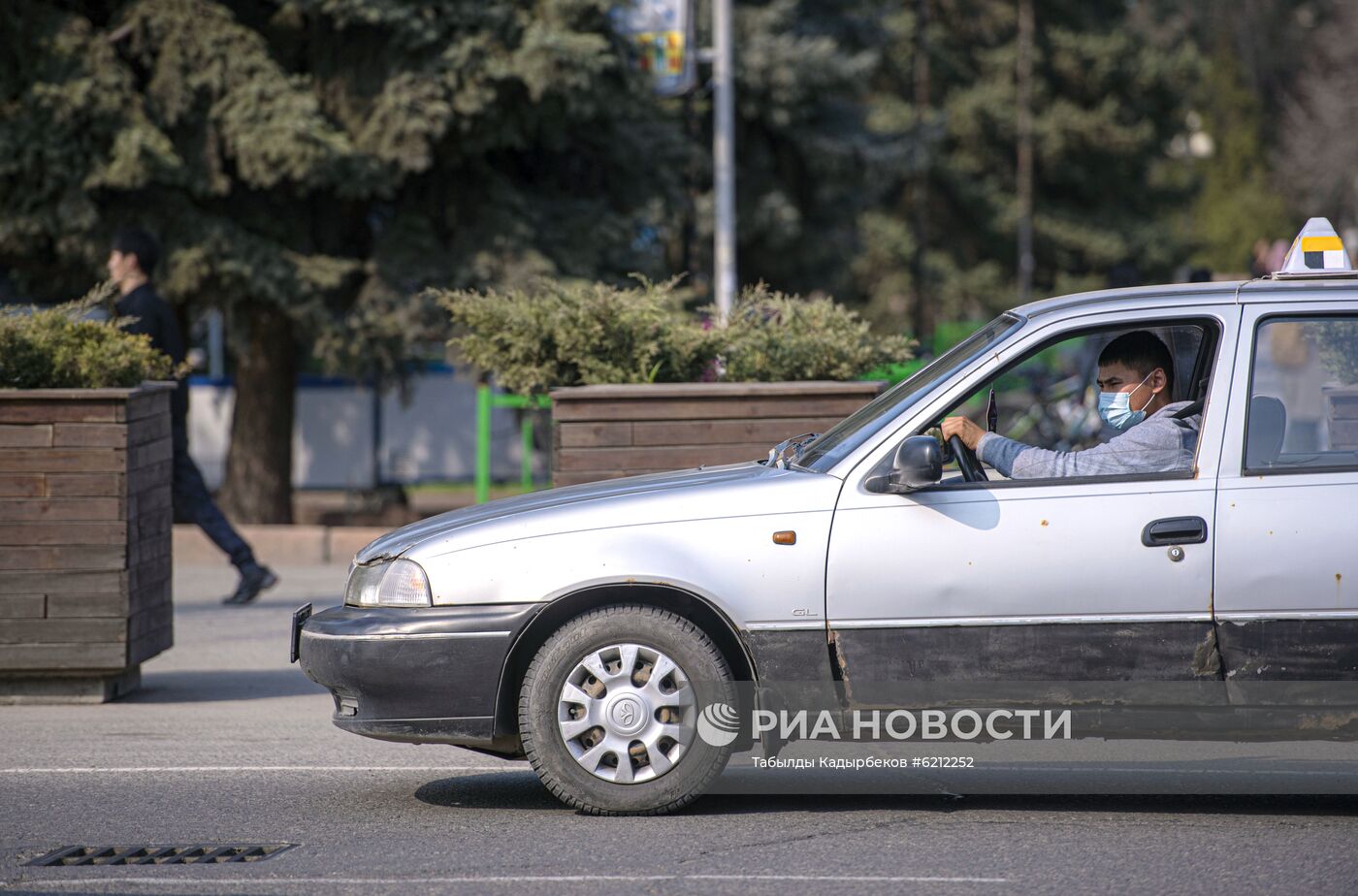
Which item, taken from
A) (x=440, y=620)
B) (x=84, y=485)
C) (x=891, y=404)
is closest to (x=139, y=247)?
(x=84, y=485)

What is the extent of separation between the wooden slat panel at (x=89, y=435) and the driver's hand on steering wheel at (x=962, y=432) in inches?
151

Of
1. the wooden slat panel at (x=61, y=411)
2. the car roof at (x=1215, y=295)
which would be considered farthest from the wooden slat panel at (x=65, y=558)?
the car roof at (x=1215, y=295)

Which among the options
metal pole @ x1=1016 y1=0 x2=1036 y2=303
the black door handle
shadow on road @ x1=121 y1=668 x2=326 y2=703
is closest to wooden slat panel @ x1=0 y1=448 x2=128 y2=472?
shadow on road @ x1=121 y1=668 x2=326 y2=703

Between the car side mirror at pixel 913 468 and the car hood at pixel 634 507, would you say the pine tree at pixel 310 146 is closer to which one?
the car hood at pixel 634 507

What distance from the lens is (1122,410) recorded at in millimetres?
5875

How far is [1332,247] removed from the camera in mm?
5750

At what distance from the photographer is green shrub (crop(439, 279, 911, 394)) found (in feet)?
26.9

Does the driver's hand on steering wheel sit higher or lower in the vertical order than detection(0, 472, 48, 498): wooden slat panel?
higher

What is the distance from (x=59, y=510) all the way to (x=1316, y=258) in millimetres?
5292

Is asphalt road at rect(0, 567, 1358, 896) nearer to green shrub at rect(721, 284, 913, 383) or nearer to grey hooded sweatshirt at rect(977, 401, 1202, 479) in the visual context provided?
grey hooded sweatshirt at rect(977, 401, 1202, 479)

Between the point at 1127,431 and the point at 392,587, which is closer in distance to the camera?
the point at 392,587

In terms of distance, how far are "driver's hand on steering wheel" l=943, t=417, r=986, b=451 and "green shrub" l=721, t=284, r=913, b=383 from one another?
2.77 metres

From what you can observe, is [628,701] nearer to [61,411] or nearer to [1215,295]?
[1215,295]

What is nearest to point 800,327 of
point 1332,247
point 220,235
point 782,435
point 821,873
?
point 782,435
